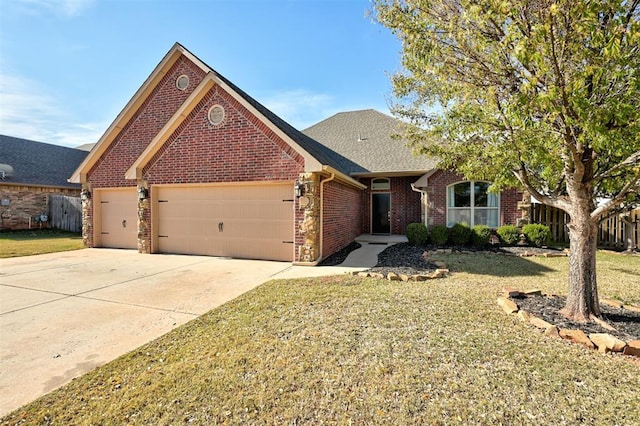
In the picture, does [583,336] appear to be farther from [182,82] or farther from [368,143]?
[182,82]

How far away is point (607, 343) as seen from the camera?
10.2 ft

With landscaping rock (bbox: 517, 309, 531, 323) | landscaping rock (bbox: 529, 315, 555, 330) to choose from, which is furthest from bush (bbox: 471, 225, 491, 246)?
landscaping rock (bbox: 529, 315, 555, 330)

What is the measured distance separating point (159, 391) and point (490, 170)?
551cm

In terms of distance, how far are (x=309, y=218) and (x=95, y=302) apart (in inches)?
186

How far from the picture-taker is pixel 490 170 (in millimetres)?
5102

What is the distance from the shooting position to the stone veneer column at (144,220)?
383 inches

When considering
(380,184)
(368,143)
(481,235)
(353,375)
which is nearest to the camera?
(353,375)

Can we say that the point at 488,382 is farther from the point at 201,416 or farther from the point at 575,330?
the point at 201,416

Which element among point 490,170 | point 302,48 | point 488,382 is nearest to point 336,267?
point 490,170

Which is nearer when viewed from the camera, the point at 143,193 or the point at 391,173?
the point at 143,193

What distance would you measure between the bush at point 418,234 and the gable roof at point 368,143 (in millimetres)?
2688

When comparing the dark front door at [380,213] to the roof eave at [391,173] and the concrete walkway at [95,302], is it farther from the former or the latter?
the concrete walkway at [95,302]

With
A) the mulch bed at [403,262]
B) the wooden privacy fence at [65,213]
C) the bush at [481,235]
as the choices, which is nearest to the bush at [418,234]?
the mulch bed at [403,262]

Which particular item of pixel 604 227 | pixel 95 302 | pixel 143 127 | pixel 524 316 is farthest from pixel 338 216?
pixel 604 227
